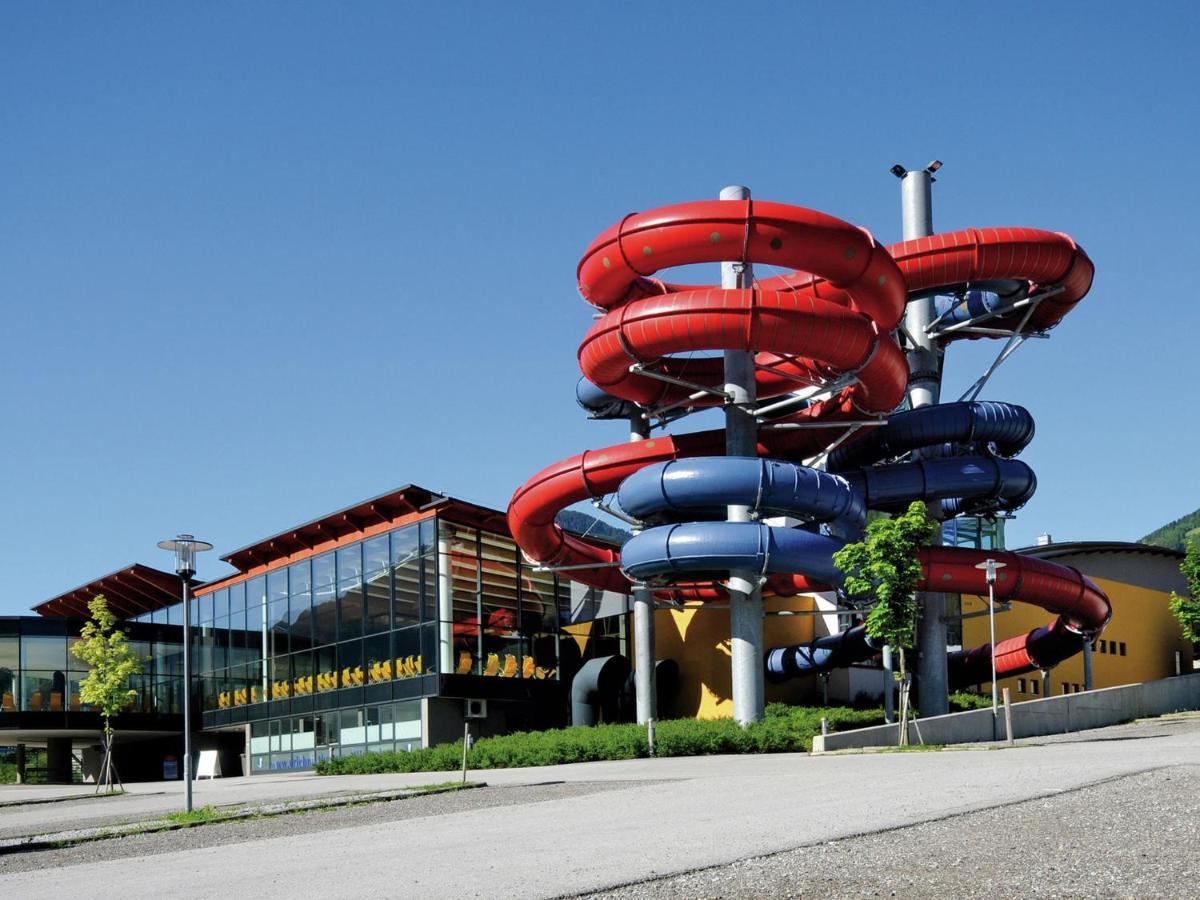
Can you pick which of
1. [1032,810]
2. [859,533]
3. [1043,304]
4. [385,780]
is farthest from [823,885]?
[1043,304]

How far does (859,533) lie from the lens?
37.0 m

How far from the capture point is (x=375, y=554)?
44562 millimetres

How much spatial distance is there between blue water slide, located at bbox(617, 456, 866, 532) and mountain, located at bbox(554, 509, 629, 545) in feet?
31.2

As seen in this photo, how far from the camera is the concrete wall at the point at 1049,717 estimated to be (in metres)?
31.8

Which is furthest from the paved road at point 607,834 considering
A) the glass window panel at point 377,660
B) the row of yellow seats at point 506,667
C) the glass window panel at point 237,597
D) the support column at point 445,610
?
the glass window panel at point 237,597

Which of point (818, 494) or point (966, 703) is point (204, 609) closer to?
point (966, 703)

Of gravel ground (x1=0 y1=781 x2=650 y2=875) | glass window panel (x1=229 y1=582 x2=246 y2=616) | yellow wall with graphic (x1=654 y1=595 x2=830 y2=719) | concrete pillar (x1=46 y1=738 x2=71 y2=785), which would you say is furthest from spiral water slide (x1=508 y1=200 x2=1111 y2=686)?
concrete pillar (x1=46 y1=738 x2=71 y2=785)

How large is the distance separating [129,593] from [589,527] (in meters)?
26.0

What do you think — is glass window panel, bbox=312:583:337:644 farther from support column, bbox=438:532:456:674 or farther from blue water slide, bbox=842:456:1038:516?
blue water slide, bbox=842:456:1038:516

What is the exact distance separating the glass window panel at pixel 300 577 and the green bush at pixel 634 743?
12.5 metres

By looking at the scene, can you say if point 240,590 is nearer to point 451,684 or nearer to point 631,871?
point 451,684

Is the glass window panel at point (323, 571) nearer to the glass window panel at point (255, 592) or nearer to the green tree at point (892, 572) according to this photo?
the glass window panel at point (255, 592)

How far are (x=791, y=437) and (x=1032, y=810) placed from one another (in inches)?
988

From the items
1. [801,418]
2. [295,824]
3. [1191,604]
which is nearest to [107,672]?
[801,418]
